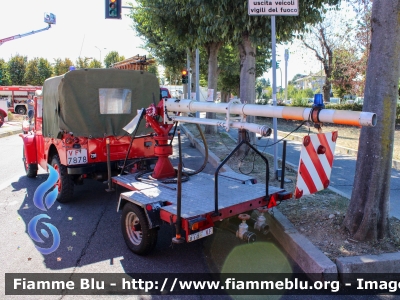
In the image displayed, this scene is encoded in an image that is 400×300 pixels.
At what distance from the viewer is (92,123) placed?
6.79 metres

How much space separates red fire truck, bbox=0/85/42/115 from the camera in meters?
35.4

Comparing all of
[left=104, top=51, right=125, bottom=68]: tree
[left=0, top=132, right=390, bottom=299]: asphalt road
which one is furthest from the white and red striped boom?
[left=104, top=51, right=125, bottom=68]: tree

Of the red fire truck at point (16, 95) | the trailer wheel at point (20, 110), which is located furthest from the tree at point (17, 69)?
the red fire truck at point (16, 95)

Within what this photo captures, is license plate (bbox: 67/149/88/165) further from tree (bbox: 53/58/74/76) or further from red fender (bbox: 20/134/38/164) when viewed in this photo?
tree (bbox: 53/58/74/76)

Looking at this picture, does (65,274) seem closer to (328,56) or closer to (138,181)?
(138,181)

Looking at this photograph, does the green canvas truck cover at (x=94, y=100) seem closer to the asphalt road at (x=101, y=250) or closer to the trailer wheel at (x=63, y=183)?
the trailer wheel at (x=63, y=183)

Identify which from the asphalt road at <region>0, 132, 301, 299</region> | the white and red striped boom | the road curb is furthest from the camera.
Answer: the asphalt road at <region>0, 132, 301, 299</region>

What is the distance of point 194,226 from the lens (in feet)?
12.2

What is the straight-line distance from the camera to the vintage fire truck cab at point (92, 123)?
6.53 meters

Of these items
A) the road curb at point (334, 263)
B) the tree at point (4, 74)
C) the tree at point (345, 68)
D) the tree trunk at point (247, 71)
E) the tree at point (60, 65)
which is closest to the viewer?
the road curb at point (334, 263)

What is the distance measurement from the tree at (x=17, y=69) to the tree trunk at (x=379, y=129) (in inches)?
2236

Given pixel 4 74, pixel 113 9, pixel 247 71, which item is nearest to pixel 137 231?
pixel 247 71

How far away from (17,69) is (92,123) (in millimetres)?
53157

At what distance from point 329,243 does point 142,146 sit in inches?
163
